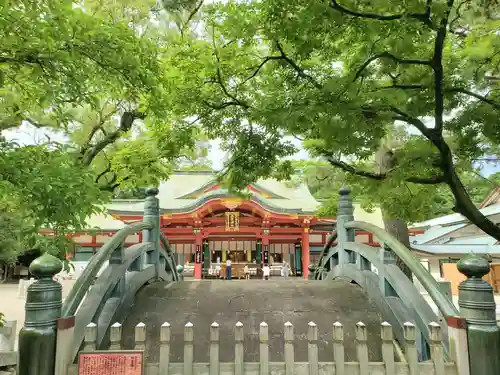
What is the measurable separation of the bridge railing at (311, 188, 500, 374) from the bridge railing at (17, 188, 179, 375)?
2714mm

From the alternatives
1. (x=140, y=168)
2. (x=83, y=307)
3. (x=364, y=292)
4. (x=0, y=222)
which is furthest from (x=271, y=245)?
(x=83, y=307)

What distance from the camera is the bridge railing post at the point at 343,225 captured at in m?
5.45

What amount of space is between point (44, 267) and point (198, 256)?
1540cm

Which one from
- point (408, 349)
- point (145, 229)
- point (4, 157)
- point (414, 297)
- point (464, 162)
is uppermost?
point (464, 162)

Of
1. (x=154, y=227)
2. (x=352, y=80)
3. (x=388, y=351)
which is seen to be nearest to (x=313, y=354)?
(x=388, y=351)

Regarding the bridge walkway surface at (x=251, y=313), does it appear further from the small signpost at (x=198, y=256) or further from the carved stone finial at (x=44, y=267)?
the small signpost at (x=198, y=256)

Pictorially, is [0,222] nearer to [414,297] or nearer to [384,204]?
[384,204]

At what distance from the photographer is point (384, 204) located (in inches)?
283

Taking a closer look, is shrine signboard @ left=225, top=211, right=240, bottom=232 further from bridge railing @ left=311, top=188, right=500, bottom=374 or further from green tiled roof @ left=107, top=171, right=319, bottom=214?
bridge railing @ left=311, top=188, right=500, bottom=374

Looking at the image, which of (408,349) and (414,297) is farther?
(414,297)

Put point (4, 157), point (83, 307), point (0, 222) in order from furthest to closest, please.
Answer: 1. point (0, 222)
2. point (83, 307)
3. point (4, 157)

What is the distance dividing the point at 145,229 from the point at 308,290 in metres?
2.53

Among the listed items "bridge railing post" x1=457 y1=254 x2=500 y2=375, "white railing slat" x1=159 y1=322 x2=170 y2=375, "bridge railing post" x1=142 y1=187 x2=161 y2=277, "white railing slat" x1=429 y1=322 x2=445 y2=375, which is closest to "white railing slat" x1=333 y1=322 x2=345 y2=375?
"white railing slat" x1=429 y1=322 x2=445 y2=375

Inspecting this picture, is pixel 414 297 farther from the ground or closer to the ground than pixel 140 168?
closer to the ground
